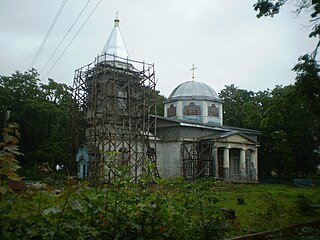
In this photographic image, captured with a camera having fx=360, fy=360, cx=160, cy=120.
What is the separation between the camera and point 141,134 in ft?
100

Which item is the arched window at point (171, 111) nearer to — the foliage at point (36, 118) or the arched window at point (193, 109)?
the arched window at point (193, 109)

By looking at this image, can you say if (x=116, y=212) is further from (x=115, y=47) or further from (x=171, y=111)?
(x=171, y=111)

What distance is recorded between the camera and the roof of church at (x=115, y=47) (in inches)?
1342

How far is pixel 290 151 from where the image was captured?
4206cm

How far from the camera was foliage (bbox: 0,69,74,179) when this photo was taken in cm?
3322

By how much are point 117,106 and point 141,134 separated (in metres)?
3.14

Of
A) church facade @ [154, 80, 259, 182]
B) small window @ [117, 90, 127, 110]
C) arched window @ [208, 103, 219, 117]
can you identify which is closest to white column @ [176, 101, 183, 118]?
church facade @ [154, 80, 259, 182]

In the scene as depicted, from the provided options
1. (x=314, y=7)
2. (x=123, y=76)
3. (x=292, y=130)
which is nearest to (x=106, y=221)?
(x=314, y=7)

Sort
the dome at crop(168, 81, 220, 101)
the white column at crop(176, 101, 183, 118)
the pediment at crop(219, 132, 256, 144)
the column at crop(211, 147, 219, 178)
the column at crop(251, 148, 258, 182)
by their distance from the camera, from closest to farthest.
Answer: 1. the column at crop(211, 147, 219, 178)
2. the pediment at crop(219, 132, 256, 144)
3. the column at crop(251, 148, 258, 182)
4. the white column at crop(176, 101, 183, 118)
5. the dome at crop(168, 81, 220, 101)

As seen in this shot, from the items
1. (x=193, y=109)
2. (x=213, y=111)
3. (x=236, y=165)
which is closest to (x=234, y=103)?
(x=213, y=111)

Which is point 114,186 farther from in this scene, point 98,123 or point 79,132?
point 79,132

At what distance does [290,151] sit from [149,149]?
63.7 feet

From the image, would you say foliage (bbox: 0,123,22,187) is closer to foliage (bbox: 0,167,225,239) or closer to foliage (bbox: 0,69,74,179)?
foliage (bbox: 0,167,225,239)

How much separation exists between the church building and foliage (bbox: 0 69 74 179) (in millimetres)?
3348
